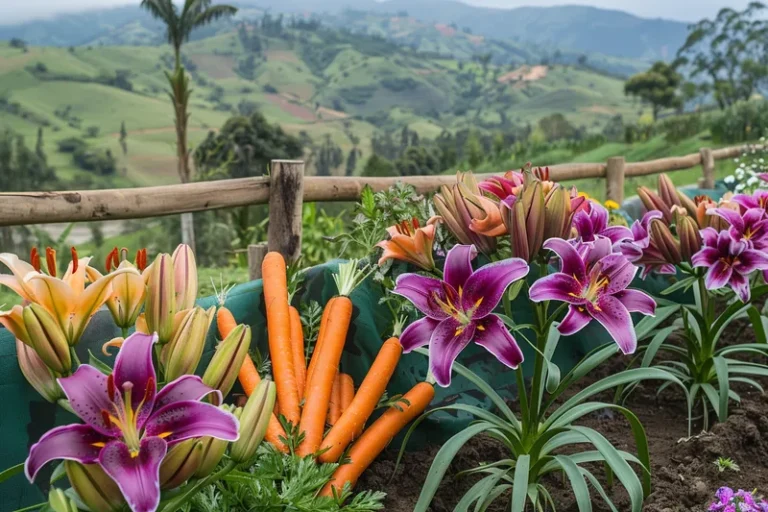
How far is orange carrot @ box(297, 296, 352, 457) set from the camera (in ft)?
5.74

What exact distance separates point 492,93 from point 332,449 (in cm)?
15371

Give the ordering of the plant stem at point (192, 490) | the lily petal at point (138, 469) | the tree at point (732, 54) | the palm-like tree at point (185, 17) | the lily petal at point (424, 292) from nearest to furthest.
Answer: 1. the lily petal at point (138, 469)
2. the plant stem at point (192, 490)
3. the lily petal at point (424, 292)
4. the palm-like tree at point (185, 17)
5. the tree at point (732, 54)

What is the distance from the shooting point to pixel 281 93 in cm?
13588

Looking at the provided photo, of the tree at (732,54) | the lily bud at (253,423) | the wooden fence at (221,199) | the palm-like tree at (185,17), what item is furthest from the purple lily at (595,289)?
the tree at (732,54)

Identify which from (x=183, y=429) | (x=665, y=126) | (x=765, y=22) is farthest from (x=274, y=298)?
(x=765, y=22)

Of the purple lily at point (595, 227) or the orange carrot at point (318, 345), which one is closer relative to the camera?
the purple lily at point (595, 227)

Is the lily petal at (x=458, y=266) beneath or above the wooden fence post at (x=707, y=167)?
above

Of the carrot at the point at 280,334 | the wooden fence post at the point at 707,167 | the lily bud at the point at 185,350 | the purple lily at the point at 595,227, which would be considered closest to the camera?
the lily bud at the point at 185,350

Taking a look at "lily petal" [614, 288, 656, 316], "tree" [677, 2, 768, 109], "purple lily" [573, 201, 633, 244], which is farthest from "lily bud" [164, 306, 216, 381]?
"tree" [677, 2, 768, 109]

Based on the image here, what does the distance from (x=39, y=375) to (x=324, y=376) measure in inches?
33.8

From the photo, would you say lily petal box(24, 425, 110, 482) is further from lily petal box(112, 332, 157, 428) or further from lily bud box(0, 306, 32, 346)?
lily bud box(0, 306, 32, 346)

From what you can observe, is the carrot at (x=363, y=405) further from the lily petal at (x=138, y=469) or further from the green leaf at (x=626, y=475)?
the lily petal at (x=138, y=469)

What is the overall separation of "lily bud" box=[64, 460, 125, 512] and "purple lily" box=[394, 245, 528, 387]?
0.63 meters

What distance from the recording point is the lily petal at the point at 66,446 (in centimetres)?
91
